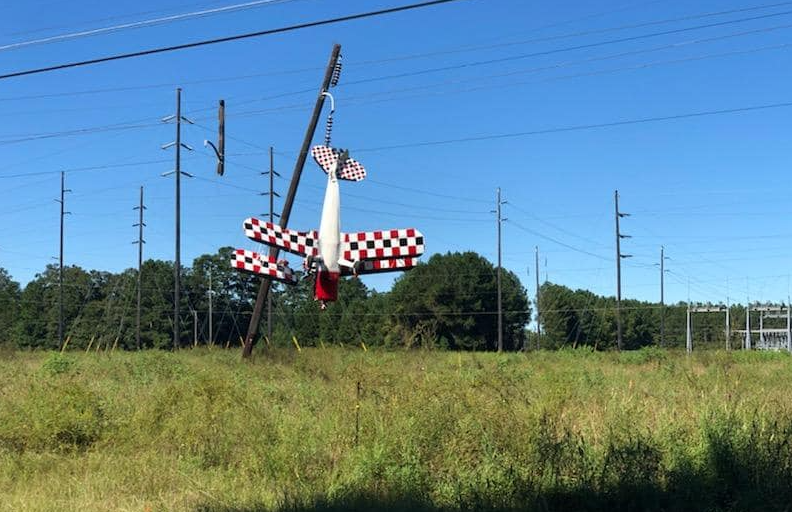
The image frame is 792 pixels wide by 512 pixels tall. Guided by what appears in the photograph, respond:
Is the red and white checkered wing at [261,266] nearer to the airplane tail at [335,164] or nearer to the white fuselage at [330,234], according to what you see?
the white fuselage at [330,234]

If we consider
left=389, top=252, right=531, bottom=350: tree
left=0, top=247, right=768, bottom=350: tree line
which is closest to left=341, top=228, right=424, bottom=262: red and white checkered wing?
left=0, top=247, right=768, bottom=350: tree line

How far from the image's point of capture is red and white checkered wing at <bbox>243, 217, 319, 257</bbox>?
707 cm

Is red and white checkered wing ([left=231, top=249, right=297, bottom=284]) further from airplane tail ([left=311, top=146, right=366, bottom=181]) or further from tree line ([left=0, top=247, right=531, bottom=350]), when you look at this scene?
tree line ([left=0, top=247, right=531, bottom=350])

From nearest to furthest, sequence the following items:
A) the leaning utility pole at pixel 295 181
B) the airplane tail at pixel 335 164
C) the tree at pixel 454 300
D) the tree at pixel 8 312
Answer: the airplane tail at pixel 335 164
the leaning utility pole at pixel 295 181
the tree at pixel 454 300
the tree at pixel 8 312

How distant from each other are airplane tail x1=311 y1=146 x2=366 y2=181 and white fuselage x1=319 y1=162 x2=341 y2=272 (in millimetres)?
434

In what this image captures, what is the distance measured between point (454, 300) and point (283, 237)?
80.9 meters

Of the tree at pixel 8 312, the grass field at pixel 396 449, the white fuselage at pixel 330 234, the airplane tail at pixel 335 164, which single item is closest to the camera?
the grass field at pixel 396 449

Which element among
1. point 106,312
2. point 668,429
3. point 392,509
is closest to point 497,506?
point 392,509

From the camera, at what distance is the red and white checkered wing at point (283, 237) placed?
7.07 meters

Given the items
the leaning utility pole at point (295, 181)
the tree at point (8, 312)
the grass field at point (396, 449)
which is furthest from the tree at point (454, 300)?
the grass field at point (396, 449)

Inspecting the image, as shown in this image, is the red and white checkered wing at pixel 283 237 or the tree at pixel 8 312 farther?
the tree at pixel 8 312

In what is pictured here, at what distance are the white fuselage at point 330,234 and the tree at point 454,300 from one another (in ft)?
253

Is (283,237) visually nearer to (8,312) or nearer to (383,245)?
(383,245)

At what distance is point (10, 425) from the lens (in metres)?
9.30
